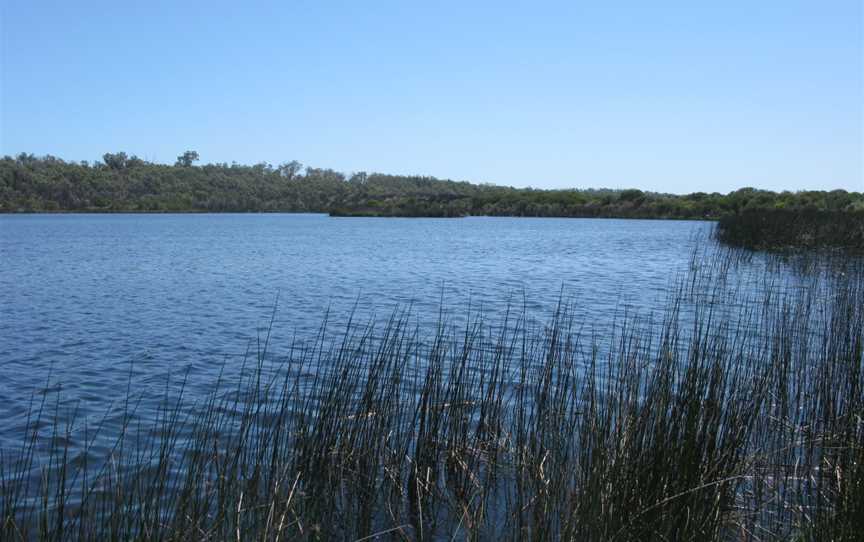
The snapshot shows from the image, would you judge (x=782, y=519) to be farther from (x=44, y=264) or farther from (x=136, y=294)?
(x=44, y=264)

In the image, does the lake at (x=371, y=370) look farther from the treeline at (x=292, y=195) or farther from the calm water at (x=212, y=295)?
the treeline at (x=292, y=195)

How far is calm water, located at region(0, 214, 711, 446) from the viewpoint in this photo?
31.0 feet

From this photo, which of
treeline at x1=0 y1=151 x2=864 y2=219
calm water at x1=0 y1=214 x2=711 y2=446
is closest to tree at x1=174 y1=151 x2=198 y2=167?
treeline at x1=0 y1=151 x2=864 y2=219

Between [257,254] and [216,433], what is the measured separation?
2768 centimetres

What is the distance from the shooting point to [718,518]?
157 inches

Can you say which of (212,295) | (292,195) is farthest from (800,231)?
(292,195)

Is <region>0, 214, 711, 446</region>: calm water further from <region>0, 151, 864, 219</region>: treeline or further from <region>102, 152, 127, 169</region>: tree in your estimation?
<region>102, 152, 127, 169</region>: tree

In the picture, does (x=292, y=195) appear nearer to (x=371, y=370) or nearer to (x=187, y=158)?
(x=187, y=158)

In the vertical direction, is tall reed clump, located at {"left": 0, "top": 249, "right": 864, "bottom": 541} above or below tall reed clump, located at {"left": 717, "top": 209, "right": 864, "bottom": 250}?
below

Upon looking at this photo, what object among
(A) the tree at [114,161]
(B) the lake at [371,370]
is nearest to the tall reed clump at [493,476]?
(B) the lake at [371,370]

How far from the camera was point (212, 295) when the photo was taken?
1719 centimetres

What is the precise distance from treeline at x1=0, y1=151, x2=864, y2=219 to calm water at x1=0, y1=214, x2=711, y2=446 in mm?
32976

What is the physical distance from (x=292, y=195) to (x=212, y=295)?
11523 centimetres

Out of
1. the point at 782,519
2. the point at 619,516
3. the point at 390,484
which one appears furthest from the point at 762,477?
the point at 390,484
